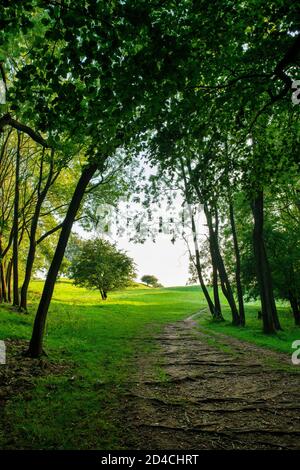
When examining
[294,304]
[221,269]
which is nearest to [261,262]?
[221,269]

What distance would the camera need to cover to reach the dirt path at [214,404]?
562 cm

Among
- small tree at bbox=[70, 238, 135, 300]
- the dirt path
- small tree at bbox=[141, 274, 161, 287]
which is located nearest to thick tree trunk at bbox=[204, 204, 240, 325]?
the dirt path

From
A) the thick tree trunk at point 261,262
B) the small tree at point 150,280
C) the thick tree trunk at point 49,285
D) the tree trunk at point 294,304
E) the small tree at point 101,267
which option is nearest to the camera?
the thick tree trunk at point 49,285

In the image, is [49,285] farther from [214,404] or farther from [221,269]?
[221,269]

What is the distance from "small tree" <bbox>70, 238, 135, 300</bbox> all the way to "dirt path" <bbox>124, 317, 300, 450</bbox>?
3845cm

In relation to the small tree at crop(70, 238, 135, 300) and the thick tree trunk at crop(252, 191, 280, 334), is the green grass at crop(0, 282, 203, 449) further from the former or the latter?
the small tree at crop(70, 238, 135, 300)

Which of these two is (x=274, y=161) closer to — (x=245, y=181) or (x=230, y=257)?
(x=245, y=181)

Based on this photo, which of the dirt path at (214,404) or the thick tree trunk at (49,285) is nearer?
the dirt path at (214,404)

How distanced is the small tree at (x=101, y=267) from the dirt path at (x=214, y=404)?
126ft

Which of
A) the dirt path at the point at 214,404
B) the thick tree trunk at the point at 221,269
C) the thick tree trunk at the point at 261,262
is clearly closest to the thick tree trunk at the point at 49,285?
the dirt path at the point at 214,404

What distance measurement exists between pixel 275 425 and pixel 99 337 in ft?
40.5

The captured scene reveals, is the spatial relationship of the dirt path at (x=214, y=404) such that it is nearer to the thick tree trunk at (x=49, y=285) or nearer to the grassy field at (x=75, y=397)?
the grassy field at (x=75, y=397)
